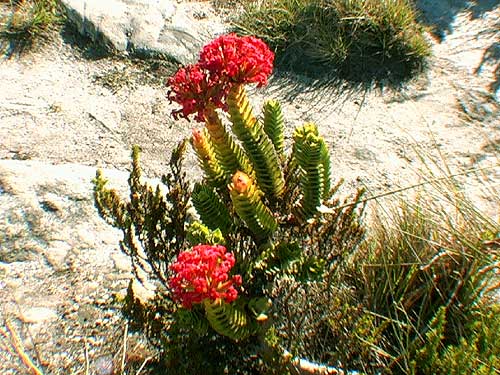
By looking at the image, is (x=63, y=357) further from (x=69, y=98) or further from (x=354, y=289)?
(x=69, y=98)

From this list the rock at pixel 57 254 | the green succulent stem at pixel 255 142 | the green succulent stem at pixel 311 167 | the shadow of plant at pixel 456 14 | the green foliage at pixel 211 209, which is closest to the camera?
the green succulent stem at pixel 311 167

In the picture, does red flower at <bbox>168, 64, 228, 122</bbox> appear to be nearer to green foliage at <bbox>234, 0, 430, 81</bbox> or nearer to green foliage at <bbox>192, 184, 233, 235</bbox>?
green foliage at <bbox>192, 184, 233, 235</bbox>

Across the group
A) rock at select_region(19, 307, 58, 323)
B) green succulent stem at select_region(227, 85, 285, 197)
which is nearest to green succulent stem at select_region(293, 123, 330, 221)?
green succulent stem at select_region(227, 85, 285, 197)

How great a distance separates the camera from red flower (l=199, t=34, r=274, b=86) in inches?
104

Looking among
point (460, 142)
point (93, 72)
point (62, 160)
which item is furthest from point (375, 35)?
point (62, 160)

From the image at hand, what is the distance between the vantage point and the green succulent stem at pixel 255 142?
107 inches

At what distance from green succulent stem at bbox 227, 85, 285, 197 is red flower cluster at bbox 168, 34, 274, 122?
59mm

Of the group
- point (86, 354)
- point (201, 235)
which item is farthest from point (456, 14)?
point (86, 354)

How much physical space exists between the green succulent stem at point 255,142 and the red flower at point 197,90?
2.4 inches

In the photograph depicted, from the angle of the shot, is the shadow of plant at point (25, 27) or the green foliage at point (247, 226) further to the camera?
the shadow of plant at point (25, 27)

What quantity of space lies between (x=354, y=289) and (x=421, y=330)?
0.37 meters

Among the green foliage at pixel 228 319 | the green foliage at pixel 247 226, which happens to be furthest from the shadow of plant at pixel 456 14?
the green foliage at pixel 228 319

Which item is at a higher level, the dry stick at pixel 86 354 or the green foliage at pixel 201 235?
the green foliage at pixel 201 235

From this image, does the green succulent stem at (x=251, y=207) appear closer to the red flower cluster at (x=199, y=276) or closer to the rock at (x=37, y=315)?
the red flower cluster at (x=199, y=276)
